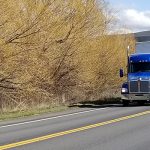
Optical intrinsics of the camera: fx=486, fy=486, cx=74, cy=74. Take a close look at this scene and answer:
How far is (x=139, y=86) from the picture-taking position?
2545 cm

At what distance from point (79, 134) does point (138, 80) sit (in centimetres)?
1298

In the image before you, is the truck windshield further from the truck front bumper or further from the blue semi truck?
the truck front bumper

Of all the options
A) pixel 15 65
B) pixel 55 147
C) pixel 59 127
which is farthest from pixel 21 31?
pixel 55 147

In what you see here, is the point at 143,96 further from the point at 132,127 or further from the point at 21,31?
the point at 132,127

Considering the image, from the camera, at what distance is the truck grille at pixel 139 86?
25.2 metres

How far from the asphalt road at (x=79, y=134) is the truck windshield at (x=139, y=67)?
8483mm

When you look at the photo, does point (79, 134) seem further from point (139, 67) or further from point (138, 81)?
point (139, 67)

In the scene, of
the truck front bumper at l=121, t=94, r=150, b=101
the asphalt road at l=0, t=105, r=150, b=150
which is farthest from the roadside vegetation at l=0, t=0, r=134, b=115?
the asphalt road at l=0, t=105, r=150, b=150

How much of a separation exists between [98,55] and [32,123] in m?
17.4

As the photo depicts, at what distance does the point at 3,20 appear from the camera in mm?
21312

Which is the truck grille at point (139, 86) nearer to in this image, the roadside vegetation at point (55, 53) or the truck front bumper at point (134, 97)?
the truck front bumper at point (134, 97)

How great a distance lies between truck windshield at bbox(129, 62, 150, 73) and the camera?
2559cm

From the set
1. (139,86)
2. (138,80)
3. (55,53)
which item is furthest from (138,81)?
(55,53)

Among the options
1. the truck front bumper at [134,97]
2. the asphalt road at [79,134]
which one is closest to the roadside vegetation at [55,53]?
the truck front bumper at [134,97]
